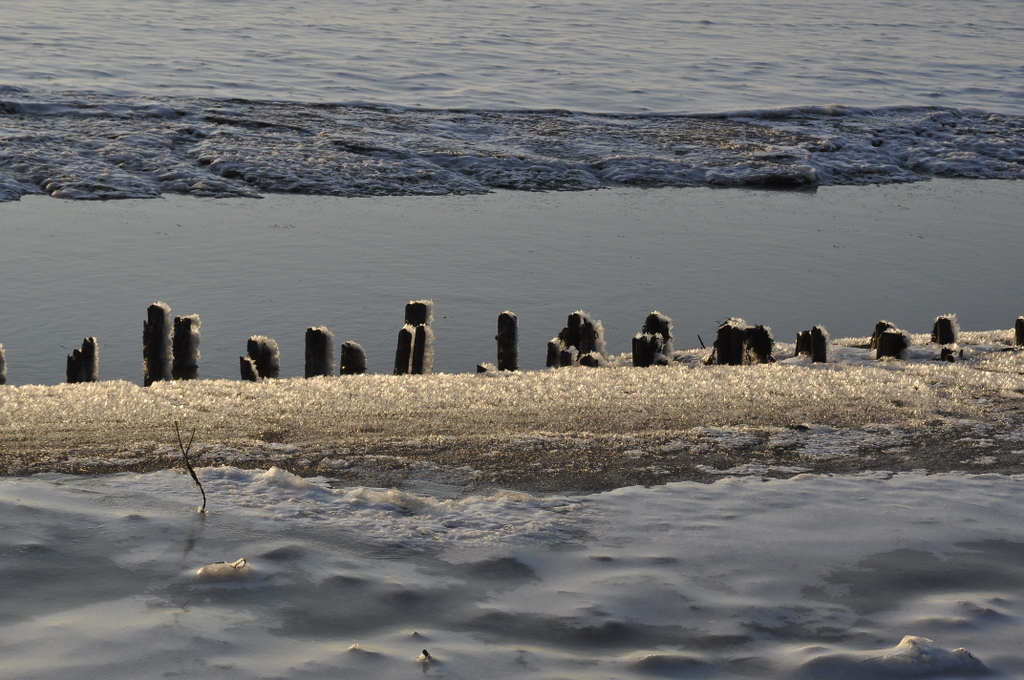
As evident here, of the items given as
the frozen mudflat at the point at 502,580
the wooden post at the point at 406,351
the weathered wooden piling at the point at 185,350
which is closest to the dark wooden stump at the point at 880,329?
the frozen mudflat at the point at 502,580

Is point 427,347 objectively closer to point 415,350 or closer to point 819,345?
point 415,350

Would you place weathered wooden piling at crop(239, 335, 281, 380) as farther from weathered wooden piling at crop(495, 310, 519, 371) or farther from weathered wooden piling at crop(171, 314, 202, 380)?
weathered wooden piling at crop(495, 310, 519, 371)

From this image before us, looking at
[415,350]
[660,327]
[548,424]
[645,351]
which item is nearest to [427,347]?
[415,350]

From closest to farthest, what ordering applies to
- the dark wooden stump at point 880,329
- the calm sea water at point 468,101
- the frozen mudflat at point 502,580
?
1. the frozen mudflat at point 502,580
2. the dark wooden stump at point 880,329
3. the calm sea water at point 468,101

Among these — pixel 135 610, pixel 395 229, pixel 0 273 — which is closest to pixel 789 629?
pixel 135 610

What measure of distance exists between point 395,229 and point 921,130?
10.4m

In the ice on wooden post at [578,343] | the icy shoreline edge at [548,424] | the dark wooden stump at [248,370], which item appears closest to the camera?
the icy shoreline edge at [548,424]

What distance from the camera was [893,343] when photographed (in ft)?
21.5

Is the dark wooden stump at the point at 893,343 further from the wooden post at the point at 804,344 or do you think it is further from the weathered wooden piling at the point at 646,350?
the weathered wooden piling at the point at 646,350

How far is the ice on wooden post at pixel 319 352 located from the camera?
20.0ft

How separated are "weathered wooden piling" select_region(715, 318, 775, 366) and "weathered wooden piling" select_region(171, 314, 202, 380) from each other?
3.09 m

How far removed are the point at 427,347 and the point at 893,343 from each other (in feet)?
9.30

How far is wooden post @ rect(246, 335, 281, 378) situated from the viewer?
19.8ft

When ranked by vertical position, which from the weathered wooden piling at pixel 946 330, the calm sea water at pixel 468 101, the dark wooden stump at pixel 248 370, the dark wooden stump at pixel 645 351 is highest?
the calm sea water at pixel 468 101
